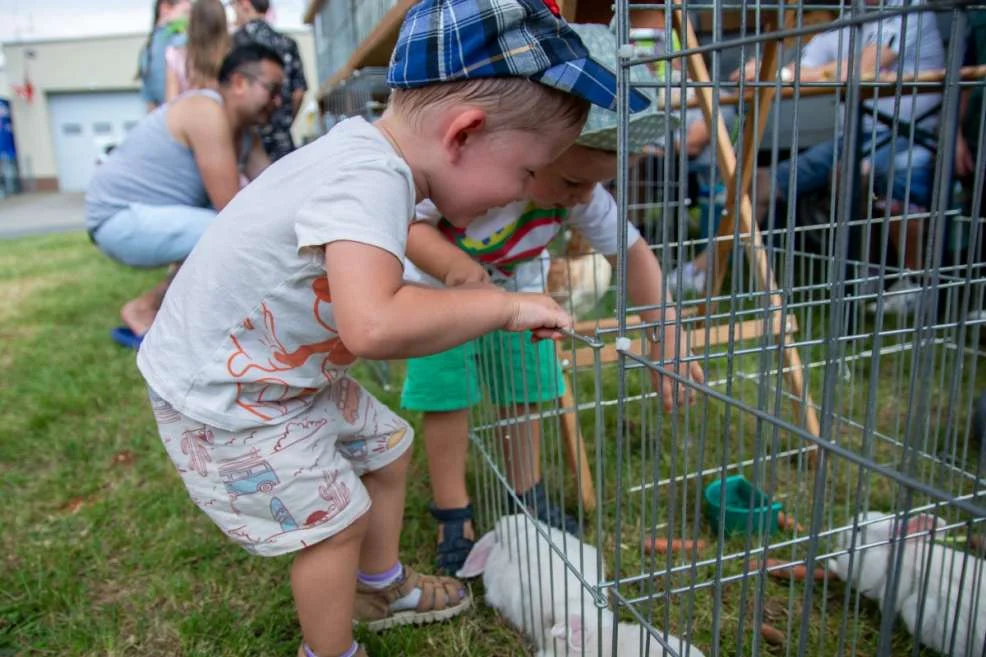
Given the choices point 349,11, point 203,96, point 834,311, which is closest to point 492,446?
point 834,311

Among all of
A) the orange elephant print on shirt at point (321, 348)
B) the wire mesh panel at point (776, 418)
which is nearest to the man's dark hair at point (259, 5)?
the wire mesh panel at point (776, 418)

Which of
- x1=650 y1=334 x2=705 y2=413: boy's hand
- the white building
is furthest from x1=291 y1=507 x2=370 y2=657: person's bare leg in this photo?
the white building

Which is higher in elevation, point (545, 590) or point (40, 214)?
point (40, 214)

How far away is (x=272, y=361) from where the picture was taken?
1000mm

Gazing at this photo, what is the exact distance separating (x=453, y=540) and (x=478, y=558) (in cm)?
9

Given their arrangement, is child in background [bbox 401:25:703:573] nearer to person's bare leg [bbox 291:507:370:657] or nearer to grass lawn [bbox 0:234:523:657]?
grass lawn [bbox 0:234:523:657]

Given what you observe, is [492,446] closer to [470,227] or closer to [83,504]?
[470,227]

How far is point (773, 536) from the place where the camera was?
146cm

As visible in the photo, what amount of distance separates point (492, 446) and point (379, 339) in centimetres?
78

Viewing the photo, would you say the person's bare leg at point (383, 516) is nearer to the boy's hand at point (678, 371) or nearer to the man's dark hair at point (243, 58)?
the boy's hand at point (678, 371)

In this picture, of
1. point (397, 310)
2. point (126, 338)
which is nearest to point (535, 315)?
point (397, 310)

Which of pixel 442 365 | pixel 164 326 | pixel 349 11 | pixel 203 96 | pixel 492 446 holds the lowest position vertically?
pixel 492 446

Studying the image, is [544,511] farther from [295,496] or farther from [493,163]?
[493,163]

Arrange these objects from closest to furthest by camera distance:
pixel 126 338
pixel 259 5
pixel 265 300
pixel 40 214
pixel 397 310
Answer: pixel 397 310 < pixel 265 300 < pixel 126 338 < pixel 259 5 < pixel 40 214
